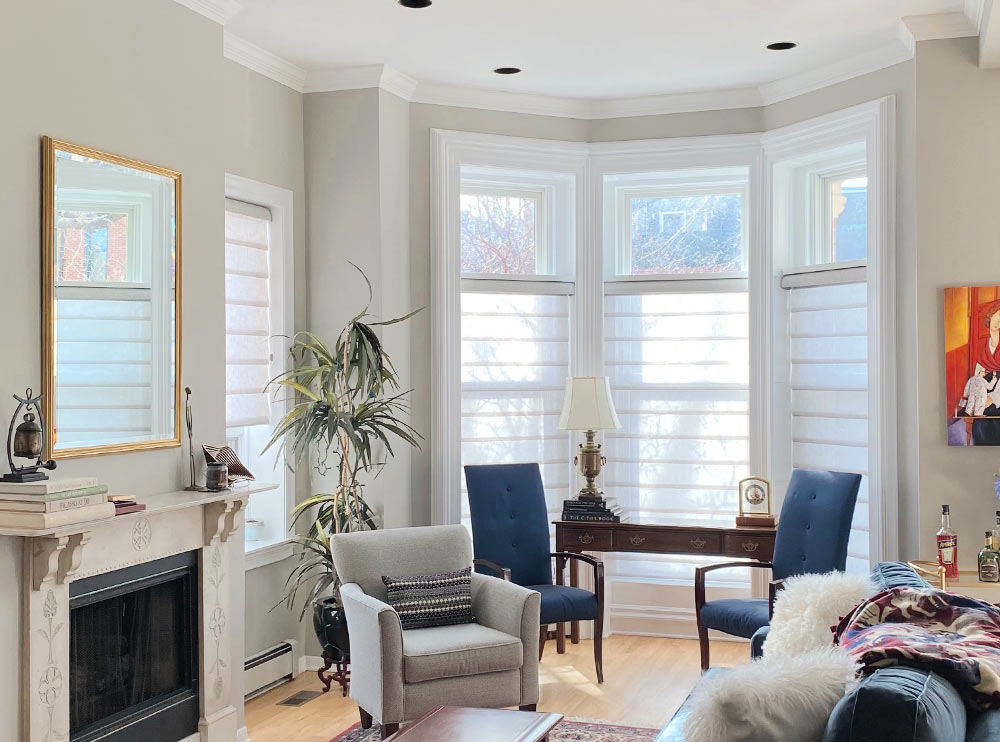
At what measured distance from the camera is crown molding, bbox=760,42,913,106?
481 centimetres

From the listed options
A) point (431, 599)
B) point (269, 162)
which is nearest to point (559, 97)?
point (269, 162)

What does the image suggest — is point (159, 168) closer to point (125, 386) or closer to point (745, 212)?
point (125, 386)

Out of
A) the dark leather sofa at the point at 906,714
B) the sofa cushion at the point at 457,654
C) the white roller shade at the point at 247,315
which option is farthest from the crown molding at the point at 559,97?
the dark leather sofa at the point at 906,714

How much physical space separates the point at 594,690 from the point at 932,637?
9.53ft

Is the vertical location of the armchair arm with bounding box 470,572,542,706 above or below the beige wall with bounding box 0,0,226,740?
below

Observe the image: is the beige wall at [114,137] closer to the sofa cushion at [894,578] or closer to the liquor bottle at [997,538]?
the sofa cushion at [894,578]

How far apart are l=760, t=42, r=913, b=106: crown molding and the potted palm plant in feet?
7.96

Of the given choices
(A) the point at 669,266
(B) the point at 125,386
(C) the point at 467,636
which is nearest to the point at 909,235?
(A) the point at 669,266

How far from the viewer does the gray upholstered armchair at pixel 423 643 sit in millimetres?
3809

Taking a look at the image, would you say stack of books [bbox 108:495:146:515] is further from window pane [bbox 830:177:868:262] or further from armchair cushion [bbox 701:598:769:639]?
window pane [bbox 830:177:868:262]

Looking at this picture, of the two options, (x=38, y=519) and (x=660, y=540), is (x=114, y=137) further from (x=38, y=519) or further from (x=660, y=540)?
(x=660, y=540)

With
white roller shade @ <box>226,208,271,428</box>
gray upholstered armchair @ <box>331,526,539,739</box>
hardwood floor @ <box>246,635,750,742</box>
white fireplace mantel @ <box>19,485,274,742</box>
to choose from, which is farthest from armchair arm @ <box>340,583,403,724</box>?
white roller shade @ <box>226,208,271,428</box>

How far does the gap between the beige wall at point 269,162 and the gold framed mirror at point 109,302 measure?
0.98 m

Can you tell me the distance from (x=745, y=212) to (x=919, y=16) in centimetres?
160
